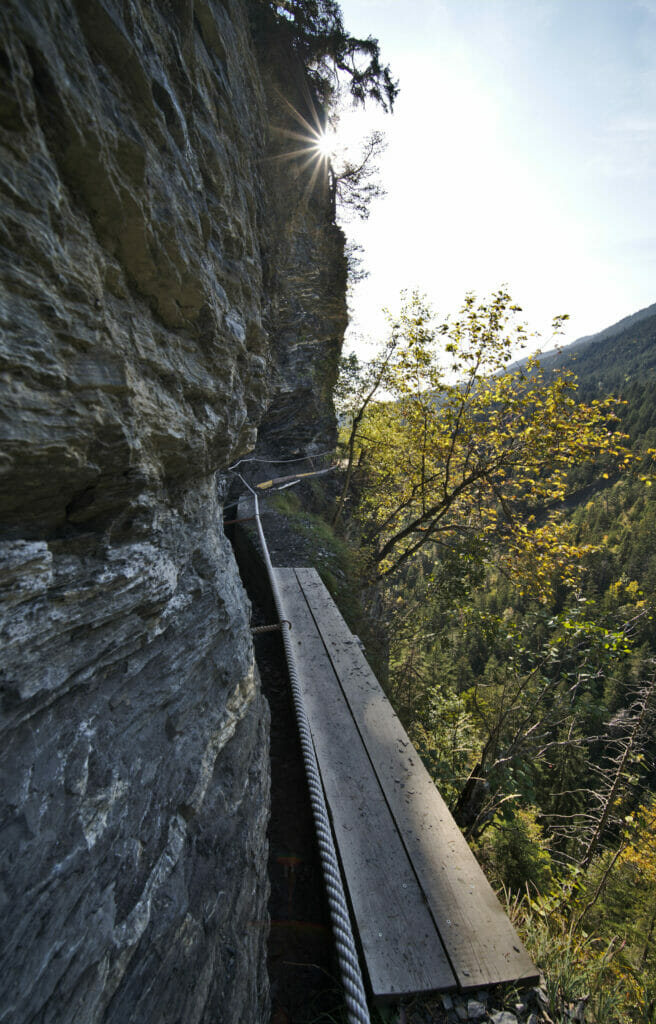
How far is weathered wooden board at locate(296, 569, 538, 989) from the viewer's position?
214 centimetres

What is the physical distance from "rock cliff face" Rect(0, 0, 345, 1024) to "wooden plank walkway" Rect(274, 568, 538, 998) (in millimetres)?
596

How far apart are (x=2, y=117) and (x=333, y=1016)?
3867mm

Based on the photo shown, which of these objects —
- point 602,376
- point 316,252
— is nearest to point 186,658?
point 316,252

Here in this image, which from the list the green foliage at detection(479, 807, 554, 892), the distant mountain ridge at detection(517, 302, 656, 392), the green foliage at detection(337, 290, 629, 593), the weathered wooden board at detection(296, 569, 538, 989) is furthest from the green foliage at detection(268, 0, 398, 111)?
the distant mountain ridge at detection(517, 302, 656, 392)

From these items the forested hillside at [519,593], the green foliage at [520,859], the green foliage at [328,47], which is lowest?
the green foliage at [520,859]

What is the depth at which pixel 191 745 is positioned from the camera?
74.2 inches

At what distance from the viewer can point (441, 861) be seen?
2.53 m

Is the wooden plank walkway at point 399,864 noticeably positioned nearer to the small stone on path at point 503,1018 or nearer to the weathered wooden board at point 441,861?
the weathered wooden board at point 441,861

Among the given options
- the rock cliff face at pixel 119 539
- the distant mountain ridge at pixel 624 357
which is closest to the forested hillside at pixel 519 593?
the rock cliff face at pixel 119 539

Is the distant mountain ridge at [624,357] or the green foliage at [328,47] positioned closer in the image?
the green foliage at [328,47]

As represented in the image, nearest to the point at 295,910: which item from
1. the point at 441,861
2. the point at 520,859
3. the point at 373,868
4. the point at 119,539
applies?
the point at 373,868

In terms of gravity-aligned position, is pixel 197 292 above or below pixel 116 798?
above

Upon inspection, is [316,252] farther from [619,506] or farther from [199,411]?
Answer: [619,506]

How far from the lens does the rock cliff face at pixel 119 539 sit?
108 cm
